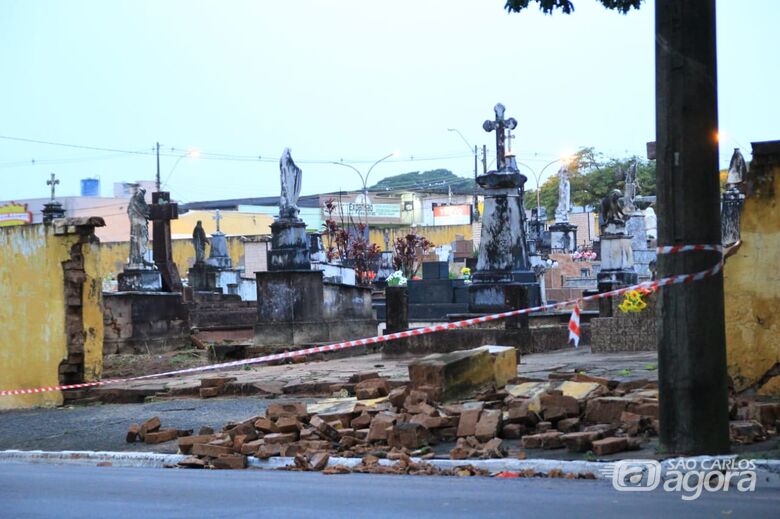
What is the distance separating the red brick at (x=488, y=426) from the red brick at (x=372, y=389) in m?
2.21

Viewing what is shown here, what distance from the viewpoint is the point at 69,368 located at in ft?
51.4

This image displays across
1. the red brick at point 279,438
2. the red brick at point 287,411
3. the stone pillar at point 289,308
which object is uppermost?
the stone pillar at point 289,308

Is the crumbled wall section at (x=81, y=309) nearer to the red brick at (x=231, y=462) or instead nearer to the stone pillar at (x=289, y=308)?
the stone pillar at (x=289, y=308)

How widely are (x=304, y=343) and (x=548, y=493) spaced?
14324mm

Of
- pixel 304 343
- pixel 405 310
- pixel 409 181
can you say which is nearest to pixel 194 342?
pixel 304 343

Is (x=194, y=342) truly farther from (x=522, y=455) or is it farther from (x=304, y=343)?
(x=522, y=455)

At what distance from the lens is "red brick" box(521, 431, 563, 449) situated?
29.6 feet

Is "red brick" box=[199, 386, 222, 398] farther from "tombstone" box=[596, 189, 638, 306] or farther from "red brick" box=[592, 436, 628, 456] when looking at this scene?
"tombstone" box=[596, 189, 638, 306]

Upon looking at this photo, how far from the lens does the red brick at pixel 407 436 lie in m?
9.59

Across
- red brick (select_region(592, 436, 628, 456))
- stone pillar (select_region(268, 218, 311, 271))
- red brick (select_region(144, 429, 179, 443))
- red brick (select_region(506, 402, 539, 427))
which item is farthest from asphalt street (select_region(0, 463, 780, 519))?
stone pillar (select_region(268, 218, 311, 271))

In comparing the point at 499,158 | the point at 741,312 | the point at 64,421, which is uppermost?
the point at 499,158

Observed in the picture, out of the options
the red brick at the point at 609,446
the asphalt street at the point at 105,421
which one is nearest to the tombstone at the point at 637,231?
the asphalt street at the point at 105,421

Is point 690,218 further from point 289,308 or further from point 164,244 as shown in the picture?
point 164,244

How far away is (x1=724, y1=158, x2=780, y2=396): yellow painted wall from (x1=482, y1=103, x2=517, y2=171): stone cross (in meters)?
14.6
